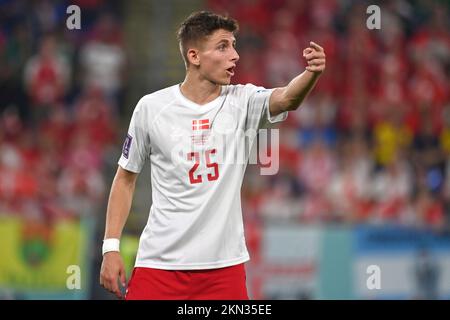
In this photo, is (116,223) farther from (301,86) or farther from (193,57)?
(301,86)

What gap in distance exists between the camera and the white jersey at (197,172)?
5.08 m

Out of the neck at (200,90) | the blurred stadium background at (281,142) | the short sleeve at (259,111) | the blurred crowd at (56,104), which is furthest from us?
the blurred crowd at (56,104)

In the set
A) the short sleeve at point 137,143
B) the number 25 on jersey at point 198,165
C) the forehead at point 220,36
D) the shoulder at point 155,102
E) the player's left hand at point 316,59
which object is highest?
the forehead at point 220,36

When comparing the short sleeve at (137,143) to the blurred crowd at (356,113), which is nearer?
the short sleeve at (137,143)

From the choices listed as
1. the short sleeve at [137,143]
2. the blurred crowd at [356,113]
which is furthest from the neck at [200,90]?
the blurred crowd at [356,113]

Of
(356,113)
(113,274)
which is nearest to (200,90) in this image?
(113,274)

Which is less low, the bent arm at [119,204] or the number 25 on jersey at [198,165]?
the number 25 on jersey at [198,165]

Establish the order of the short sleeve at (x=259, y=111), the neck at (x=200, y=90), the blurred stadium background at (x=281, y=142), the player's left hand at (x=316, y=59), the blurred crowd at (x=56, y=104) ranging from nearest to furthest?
the player's left hand at (x=316, y=59) < the short sleeve at (x=259, y=111) < the neck at (x=200, y=90) < the blurred stadium background at (x=281, y=142) < the blurred crowd at (x=56, y=104)

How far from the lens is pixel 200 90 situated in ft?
17.4

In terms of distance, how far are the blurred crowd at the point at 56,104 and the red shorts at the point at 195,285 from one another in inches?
235

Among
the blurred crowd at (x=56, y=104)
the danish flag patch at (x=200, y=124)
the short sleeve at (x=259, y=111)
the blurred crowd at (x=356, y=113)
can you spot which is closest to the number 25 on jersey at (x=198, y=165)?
the danish flag patch at (x=200, y=124)

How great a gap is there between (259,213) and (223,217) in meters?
6.85

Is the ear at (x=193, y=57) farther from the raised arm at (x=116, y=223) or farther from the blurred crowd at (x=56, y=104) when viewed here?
the blurred crowd at (x=56, y=104)

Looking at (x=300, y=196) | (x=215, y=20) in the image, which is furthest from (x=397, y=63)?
(x=215, y=20)
